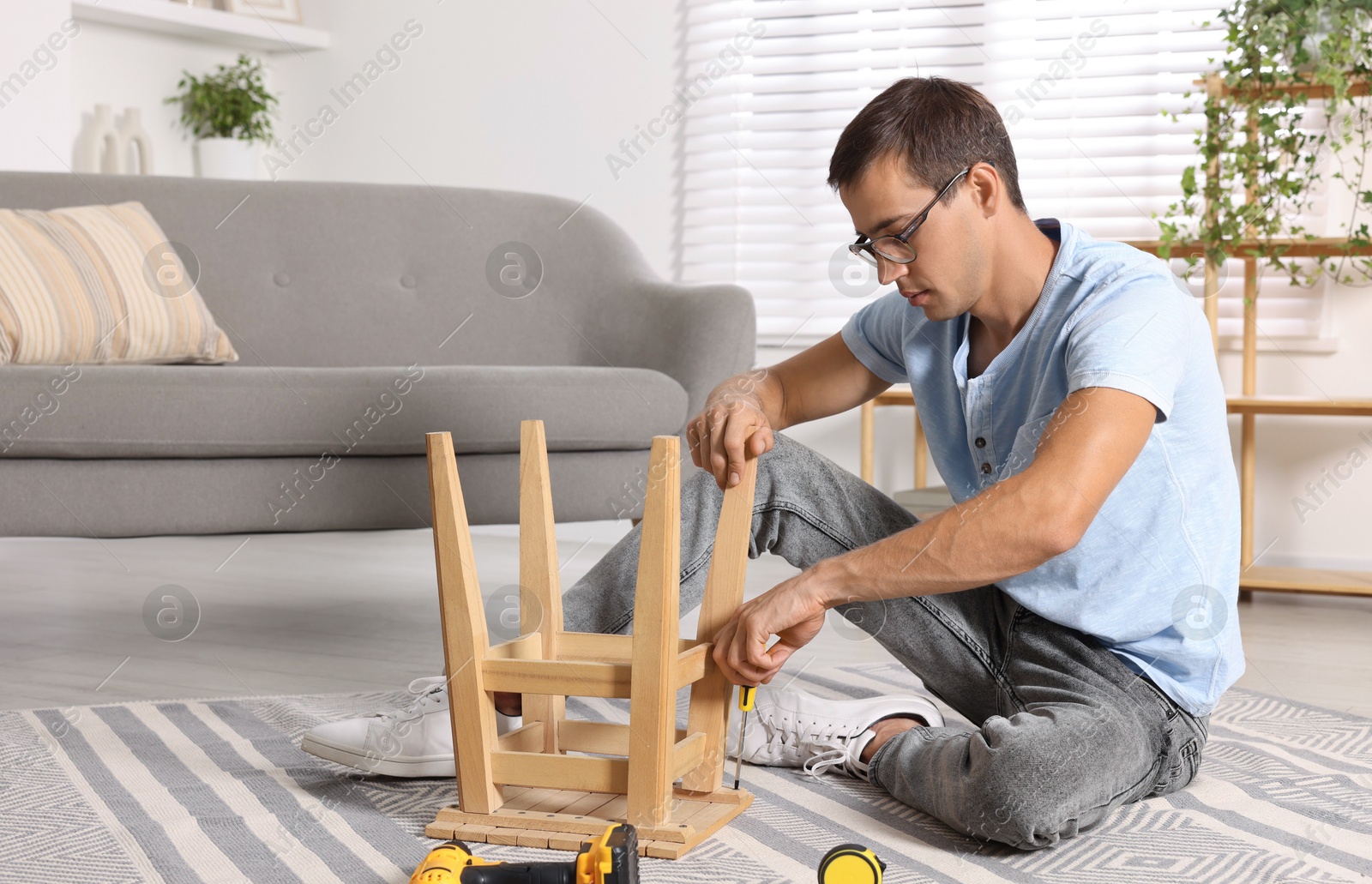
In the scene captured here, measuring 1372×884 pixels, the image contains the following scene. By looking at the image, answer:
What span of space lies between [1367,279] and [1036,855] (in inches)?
82.5

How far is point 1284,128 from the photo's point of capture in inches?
102

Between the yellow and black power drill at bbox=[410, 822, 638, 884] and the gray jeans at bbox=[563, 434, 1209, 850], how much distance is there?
34cm

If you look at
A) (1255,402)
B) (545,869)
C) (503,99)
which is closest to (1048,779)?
(545,869)

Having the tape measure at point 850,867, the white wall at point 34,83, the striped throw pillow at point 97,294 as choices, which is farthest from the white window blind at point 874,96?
the tape measure at point 850,867

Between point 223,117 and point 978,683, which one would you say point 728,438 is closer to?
→ point 978,683

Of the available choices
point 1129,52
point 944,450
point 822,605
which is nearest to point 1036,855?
point 822,605

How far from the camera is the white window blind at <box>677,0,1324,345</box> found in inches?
111

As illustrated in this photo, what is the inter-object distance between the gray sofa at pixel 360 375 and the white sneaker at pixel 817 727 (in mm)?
630

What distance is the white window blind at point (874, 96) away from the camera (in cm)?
283

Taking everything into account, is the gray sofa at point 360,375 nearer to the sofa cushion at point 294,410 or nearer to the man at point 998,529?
the sofa cushion at point 294,410

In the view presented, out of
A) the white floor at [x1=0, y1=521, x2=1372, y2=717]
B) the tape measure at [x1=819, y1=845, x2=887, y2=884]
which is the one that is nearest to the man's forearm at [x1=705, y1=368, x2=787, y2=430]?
the tape measure at [x1=819, y1=845, x2=887, y2=884]

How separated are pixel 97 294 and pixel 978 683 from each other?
1.56m

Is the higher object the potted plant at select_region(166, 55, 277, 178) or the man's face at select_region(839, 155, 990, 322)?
the potted plant at select_region(166, 55, 277, 178)

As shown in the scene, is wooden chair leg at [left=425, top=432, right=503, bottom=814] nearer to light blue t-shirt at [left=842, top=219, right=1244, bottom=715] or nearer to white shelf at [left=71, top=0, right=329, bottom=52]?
light blue t-shirt at [left=842, top=219, right=1244, bottom=715]
